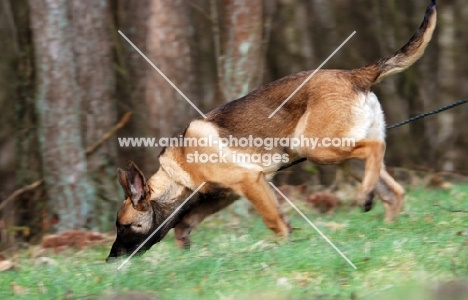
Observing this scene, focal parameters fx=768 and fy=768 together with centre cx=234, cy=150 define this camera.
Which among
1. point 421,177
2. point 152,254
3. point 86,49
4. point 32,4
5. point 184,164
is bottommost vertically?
point 421,177

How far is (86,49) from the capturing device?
35.1 ft

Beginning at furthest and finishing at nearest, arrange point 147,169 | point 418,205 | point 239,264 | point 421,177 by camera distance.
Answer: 1. point 421,177
2. point 147,169
3. point 418,205
4. point 239,264

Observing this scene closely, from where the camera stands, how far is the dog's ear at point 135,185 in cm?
749

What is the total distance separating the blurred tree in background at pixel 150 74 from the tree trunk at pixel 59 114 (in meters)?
0.01

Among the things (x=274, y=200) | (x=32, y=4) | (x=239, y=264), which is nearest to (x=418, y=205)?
(x=274, y=200)

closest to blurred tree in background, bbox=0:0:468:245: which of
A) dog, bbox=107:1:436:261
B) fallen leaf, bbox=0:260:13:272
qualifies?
dog, bbox=107:1:436:261

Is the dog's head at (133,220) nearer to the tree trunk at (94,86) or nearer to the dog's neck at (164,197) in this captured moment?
the dog's neck at (164,197)

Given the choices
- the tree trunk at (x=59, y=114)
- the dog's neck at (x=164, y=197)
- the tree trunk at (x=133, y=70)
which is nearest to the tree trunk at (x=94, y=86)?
the tree trunk at (x=59, y=114)

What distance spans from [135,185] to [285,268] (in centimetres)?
217

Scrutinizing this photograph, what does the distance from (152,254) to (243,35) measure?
354 centimetres

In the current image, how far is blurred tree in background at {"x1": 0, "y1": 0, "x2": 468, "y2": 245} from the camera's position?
396 inches

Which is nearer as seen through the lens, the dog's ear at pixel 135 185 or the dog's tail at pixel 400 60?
the dog's ear at pixel 135 185

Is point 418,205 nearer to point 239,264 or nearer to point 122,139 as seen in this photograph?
point 239,264

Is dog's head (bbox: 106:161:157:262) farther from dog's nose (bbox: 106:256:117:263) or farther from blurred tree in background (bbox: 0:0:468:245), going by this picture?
blurred tree in background (bbox: 0:0:468:245)
